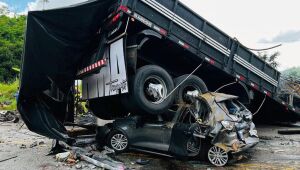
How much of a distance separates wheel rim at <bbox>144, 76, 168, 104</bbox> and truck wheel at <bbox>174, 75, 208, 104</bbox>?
463 millimetres

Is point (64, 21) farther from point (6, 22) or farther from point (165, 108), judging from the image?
point (6, 22)

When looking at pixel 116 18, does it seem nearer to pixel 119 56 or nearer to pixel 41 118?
pixel 119 56

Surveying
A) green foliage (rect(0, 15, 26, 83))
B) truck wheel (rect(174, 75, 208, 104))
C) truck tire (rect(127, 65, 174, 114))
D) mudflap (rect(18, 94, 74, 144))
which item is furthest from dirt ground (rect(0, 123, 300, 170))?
green foliage (rect(0, 15, 26, 83))

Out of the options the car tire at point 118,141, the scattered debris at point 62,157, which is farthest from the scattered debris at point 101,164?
the car tire at point 118,141

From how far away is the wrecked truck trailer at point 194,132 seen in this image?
5902mm

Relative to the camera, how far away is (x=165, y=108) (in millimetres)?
6715

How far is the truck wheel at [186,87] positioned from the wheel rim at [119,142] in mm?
1436

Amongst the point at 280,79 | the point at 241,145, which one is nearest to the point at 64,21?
the point at 241,145

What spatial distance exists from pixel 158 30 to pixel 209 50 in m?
1.56

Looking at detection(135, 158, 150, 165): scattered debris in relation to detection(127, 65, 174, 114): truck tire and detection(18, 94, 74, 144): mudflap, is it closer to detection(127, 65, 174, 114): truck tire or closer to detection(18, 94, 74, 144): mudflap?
detection(127, 65, 174, 114): truck tire

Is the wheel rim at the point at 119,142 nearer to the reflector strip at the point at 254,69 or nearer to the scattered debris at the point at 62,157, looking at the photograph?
the scattered debris at the point at 62,157

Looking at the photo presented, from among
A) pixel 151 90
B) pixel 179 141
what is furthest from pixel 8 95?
pixel 179 141

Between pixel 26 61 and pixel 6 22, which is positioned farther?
pixel 6 22

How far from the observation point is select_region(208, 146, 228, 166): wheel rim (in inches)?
230
